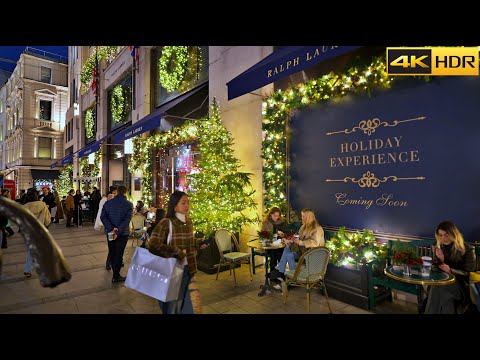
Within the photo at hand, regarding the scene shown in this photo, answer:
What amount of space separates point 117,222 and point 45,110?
35725mm

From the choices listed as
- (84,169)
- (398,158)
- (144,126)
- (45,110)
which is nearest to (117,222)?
(144,126)

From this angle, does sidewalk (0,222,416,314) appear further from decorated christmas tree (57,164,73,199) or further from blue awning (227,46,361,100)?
decorated christmas tree (57,164,73,199)

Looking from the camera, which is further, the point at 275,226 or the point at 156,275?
the point at 275,226

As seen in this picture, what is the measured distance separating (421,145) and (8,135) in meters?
47.8

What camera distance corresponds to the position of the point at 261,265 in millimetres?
6805

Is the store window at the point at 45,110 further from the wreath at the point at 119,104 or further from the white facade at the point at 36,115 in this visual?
the wreath at the point at 119,104

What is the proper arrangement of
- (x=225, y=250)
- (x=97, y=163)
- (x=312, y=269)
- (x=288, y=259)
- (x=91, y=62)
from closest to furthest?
(x=312, y=269) < (x=288, y=259) < (x=225, y=250) < (x=97, y=163) < (x=91, y=62)

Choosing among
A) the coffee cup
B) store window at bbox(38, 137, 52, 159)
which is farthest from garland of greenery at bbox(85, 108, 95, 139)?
the coffee cup

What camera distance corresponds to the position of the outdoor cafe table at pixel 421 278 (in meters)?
3.23

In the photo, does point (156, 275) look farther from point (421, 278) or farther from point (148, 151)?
point (148, 151)

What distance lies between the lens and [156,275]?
105 inches

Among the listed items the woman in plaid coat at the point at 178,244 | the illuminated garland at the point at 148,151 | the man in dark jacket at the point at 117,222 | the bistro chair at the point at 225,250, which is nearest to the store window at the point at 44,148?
the illuminated garland at the point at 148,151

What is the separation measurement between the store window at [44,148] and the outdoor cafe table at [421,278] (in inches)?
1526
